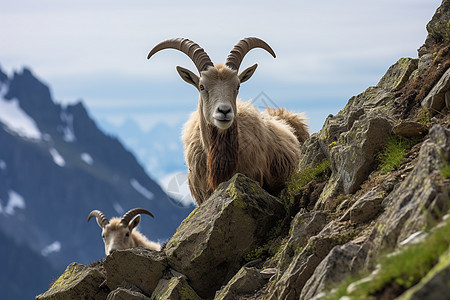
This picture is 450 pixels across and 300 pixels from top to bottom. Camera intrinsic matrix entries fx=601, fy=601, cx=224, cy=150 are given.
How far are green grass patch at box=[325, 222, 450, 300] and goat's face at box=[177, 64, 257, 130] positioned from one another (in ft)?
20.4

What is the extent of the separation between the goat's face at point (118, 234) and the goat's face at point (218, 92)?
743 cm

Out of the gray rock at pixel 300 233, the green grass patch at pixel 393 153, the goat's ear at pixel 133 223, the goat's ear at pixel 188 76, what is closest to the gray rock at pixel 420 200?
the green grass patch at pixel 393 153

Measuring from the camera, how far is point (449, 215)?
558cm

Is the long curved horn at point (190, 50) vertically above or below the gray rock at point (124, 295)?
above

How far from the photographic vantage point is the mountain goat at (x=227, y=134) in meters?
11.6

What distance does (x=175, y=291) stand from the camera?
9445mm

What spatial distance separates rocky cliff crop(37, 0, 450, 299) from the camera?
19.3 ft

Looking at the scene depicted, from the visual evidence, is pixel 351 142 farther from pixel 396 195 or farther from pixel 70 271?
pixel 70 271

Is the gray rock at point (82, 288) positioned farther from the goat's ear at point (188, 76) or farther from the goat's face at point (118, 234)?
the goat's face at point (118, 234)

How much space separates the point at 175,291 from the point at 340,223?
301 centimetres

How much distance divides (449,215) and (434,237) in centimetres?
58

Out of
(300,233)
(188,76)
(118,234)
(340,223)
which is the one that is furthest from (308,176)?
(118,234)

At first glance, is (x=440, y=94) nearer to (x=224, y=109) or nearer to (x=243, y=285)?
(x=224, y=109)

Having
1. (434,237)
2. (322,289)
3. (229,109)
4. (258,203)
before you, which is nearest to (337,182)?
(258,203)
